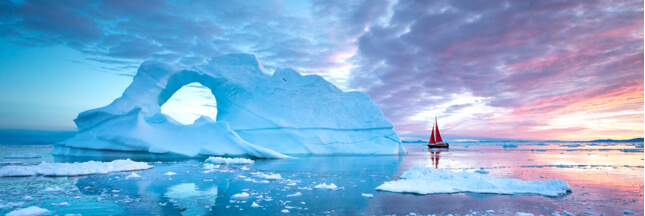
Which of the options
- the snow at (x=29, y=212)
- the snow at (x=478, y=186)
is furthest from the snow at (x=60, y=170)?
the snow at (x=478, y=186)

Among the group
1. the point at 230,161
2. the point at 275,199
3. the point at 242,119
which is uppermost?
the point at 242,119

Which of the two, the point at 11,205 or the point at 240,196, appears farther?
the point at 240,196

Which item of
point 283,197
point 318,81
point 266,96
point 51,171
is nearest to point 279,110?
point 266,96

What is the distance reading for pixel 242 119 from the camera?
23844 mm

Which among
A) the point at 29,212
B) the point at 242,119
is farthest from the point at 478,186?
the point at 242,119

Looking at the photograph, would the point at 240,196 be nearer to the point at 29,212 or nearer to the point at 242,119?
the point at 29,212

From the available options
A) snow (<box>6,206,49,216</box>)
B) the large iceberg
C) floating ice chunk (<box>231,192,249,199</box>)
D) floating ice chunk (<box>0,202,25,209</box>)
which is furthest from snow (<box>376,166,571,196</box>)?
the large iceberg

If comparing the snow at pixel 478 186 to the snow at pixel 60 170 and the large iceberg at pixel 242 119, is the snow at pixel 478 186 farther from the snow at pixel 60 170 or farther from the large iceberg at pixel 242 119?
the large iceberg at pixel 242 119

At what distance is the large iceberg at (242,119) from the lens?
1866 cm

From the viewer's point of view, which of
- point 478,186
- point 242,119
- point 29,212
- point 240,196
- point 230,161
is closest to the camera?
point 29,212

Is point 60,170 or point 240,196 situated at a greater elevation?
point 60,170

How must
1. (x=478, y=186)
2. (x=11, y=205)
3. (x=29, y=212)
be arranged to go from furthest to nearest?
(x=478, y=186) → (x=11, y=205) → (x=29, y=212)

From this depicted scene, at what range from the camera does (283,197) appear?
6.83m

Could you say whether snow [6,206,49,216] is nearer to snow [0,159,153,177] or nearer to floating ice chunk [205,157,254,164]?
snow [0,159,153,177]
